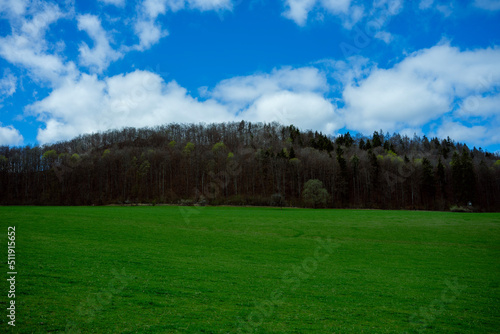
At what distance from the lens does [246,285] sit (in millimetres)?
15391

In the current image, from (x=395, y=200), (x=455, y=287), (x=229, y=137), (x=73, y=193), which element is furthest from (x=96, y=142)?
(x=455, y=287)

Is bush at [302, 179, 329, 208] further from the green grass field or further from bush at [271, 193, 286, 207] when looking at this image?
the green grass field

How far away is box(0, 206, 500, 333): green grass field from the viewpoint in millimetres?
10305

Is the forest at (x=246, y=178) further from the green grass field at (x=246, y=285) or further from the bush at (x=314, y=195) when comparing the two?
the green grass field at (x=246, y=285)

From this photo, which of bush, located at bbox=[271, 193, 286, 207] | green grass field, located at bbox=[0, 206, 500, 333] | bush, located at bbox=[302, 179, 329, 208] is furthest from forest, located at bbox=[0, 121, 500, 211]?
green grass field, located at bbox=[0, 206, 500, 333]

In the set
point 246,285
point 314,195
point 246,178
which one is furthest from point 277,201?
point 246,285

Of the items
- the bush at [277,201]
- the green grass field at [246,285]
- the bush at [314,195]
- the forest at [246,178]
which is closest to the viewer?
the green grass field at [246,285]

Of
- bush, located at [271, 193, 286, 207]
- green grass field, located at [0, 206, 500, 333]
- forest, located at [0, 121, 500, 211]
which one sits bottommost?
green grass field, located at [0, 206, 500, 333]

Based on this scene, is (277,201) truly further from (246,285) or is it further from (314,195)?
(246,285)

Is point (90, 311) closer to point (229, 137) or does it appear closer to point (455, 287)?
point (455, 287)

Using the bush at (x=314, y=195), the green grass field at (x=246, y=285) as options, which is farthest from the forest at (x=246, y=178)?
the green grass field at (x=246, y=285)

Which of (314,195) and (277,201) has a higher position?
(314,195)

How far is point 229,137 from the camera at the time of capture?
552 ft

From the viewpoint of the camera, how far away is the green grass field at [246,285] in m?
10.3
